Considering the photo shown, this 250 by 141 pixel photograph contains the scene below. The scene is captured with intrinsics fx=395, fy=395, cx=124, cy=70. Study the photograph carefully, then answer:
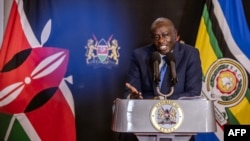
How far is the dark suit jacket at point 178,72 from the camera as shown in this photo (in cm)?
189

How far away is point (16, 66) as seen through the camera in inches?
126

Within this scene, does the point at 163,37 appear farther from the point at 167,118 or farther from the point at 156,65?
the point at 167,118

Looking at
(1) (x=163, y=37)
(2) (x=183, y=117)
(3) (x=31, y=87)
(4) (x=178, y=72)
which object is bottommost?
(3) (x=31, y=87)

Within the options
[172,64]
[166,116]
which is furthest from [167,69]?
[166,116]

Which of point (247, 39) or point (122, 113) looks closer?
point (122, 113)

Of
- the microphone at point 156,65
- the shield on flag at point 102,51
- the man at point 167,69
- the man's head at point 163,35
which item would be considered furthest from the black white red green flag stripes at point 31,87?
the microphone at point 156,65

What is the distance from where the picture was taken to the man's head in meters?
1.82

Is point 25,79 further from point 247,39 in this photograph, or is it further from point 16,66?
point 247,39

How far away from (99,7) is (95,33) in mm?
215

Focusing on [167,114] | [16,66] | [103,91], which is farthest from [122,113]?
[16,66]

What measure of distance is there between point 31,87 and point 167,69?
5.61 ft

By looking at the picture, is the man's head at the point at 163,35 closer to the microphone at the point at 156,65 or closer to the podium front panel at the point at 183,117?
the microphone at the point at 156,65

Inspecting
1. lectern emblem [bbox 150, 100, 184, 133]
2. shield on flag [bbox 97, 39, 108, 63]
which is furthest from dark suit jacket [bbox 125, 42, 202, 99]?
shield on flag [bbox 97, 39, 108, 63]

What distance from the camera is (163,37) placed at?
183cm
